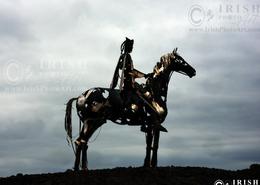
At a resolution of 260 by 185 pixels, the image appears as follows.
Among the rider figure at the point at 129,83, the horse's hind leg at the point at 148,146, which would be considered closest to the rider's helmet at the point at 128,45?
the rider figure at the point at 129,83

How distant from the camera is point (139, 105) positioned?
24781mm

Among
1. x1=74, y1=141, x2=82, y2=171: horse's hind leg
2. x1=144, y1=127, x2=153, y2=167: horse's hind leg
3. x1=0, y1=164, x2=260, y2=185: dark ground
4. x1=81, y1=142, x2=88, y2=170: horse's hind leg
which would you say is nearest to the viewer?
x1=0, y1=164, x2=260, y2=185: dark ground

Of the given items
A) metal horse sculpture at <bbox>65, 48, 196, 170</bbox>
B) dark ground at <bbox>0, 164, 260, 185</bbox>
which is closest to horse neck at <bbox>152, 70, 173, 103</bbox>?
metal horse sculpture at <bbox>65, 48, 196, 170</bbox>

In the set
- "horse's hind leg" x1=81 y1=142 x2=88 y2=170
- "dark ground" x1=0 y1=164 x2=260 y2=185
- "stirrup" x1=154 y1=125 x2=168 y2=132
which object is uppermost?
"stirrup" x1=154 y1=125 x2=168 y2=132

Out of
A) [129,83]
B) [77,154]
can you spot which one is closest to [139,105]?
[129,83]

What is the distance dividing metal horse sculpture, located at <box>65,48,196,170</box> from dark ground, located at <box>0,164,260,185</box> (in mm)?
1647

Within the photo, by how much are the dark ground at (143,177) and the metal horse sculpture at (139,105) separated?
5.41 feet

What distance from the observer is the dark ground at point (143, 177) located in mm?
21906

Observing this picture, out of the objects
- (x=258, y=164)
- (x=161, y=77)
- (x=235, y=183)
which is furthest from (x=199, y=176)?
(x=161, y=77)

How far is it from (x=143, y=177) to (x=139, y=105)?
3.56 meters

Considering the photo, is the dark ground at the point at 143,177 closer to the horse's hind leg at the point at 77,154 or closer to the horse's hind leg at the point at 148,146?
the horse's hind leg at the point at 77,154

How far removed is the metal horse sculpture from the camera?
24.7 meters

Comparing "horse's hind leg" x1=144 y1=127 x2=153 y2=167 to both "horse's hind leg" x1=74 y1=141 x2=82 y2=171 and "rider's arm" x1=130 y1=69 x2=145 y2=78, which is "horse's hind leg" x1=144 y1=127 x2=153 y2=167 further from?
"horse's hind leg" x1=74 y1=141 x2=82 y2=171

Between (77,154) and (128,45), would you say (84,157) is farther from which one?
(128,45)
